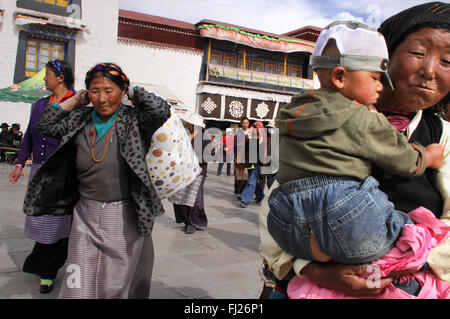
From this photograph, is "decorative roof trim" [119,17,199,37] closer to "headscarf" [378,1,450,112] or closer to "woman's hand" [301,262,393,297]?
"headscarf" [378,1,450,112]

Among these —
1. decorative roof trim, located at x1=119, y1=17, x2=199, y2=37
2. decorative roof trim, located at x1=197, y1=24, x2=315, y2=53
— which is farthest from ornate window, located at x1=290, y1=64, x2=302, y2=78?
decorative roof trim, located at x1=119, y1=17, x2=199, y2=37

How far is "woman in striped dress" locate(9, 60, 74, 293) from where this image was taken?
3.40 m

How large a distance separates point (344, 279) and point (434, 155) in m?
0.49

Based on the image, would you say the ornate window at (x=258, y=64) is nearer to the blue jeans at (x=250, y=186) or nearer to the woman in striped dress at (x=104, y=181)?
the blue jeans at (x=250, y=186)

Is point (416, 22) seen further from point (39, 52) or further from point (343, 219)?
point (39, 52)

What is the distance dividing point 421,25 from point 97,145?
200 centimetres

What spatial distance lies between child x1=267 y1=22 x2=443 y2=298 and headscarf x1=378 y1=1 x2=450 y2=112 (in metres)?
0.21

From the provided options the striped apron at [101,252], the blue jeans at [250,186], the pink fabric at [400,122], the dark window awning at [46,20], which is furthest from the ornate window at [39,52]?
the pink fabric at [400,122]

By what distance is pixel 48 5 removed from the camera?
15969 mm

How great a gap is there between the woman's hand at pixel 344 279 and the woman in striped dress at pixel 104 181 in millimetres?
1509

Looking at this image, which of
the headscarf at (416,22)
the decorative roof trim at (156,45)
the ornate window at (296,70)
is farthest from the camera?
the ornate window at (296,70)

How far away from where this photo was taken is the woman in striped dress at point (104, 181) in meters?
2.57
